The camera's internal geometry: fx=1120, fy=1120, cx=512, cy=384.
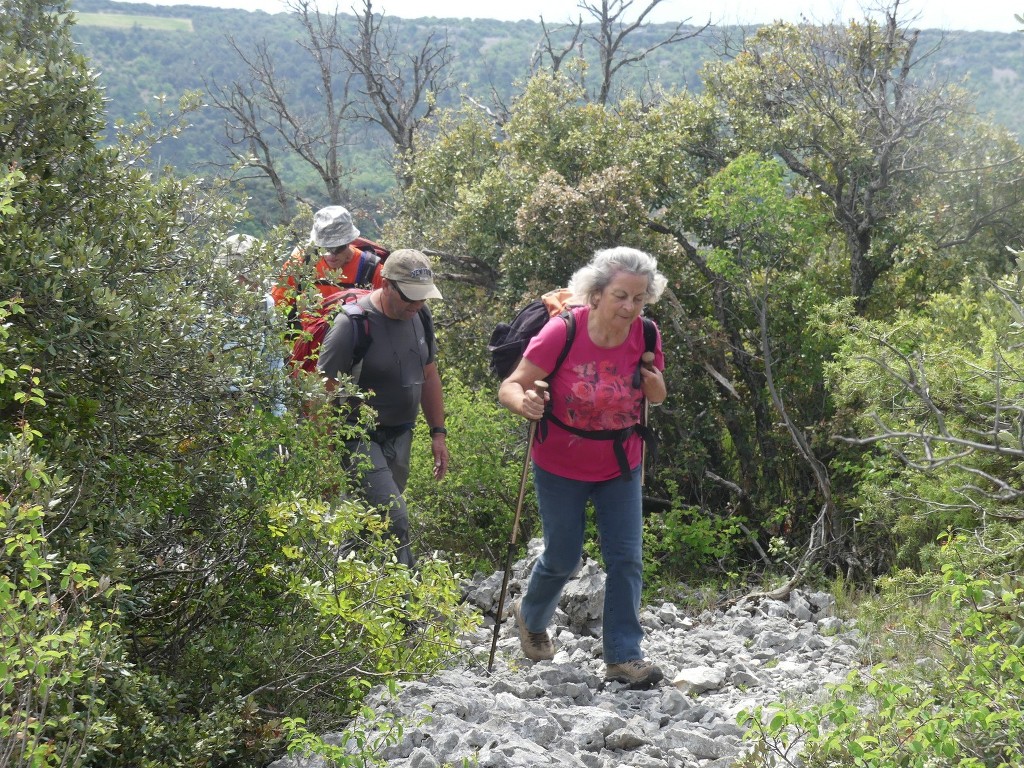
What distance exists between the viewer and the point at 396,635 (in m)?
4.57

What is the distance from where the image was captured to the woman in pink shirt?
17.1ft

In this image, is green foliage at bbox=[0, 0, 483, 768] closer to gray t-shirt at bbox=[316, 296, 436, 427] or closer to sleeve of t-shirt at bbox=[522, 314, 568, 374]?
gray t-shirt at bbox=[316, 296, 436, 427]

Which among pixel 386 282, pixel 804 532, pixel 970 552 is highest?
pixel 386 282

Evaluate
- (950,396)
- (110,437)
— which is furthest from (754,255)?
(110,437)

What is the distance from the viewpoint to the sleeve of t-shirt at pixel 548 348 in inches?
207

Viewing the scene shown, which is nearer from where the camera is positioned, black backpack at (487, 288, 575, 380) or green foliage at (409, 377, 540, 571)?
black backpack at (487, 288, 575, 380)

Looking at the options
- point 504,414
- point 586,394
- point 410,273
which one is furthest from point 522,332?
point 504,414

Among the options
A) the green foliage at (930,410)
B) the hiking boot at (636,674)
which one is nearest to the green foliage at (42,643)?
the hiking boot at (636,674)

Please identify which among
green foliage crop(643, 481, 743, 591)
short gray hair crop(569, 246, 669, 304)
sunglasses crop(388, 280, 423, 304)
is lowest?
green foliage crop(643, 481, 743, 591)

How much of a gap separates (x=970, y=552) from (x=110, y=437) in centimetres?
385

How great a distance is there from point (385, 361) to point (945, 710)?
353 centimetres

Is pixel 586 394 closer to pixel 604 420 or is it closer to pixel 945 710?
pixel 604 420

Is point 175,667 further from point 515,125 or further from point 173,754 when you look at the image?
point 515,125

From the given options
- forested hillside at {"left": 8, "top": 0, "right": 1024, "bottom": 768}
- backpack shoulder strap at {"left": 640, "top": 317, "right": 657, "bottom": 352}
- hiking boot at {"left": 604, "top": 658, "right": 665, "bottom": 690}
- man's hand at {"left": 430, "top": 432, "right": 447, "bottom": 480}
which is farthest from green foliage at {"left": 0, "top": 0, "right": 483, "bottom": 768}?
man's hand at {"left": 430, "top": 432, "right": 447, "bottom": 480}
